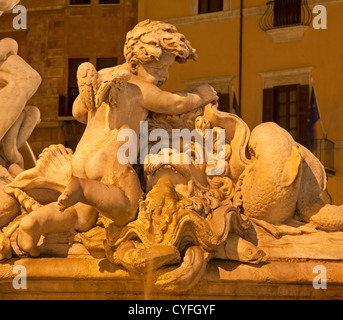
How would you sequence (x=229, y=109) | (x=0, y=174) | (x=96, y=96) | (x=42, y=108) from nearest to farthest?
(x=96, y=96)
(x=0, y=174)
(x=229, y=109)
(x=42, y=108)

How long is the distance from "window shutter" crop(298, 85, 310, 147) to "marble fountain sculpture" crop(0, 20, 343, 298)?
1770cm

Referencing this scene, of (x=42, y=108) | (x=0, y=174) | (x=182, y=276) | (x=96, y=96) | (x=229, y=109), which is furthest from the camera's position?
(x=42, y=108)

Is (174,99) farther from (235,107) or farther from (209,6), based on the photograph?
(209,6)

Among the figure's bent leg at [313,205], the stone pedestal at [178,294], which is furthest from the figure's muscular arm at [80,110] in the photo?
the figure's bent leg at [313,205]

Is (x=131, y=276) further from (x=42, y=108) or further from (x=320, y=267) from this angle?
(x=42, y=108)

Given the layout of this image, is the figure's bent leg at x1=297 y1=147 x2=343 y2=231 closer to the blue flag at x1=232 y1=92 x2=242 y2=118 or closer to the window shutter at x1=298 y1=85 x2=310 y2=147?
the blue flag at x1=232 y1=92 x2=242 y2=118

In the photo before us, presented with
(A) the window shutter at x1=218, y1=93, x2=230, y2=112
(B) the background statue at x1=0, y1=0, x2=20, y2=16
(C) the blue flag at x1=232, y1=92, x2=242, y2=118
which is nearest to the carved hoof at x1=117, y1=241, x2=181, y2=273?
(B) the background statue at x1=0, y1=0, x2=20, y2=16

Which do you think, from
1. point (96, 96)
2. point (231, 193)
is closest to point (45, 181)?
point (96, 96)

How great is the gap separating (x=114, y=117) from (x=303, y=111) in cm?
1853

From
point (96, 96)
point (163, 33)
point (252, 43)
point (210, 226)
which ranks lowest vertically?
point (210, 226)

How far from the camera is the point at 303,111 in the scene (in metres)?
24.3

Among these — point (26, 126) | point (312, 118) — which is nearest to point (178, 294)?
point (26, 126)

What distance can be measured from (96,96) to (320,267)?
5.08 ft
